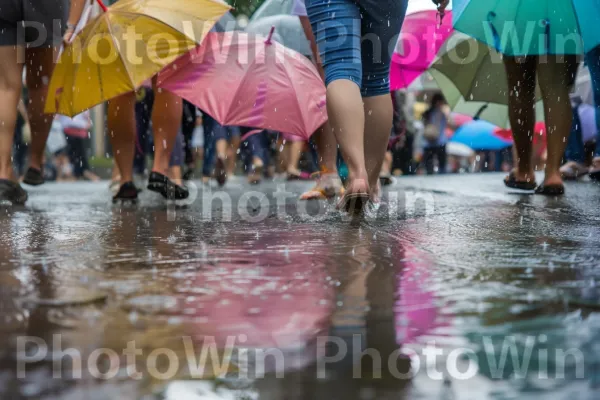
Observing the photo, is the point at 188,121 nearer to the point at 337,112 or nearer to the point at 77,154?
the point at 337,112

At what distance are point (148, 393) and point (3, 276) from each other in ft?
3.90

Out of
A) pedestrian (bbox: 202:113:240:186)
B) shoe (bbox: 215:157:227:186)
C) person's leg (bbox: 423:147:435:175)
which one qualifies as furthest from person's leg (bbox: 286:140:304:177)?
person's leg (bbox: 423:147:435:175)

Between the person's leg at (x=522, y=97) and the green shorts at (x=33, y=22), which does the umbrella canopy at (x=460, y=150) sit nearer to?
the person's leg at (x=522, y=97)

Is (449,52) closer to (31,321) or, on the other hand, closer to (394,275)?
(394,275)

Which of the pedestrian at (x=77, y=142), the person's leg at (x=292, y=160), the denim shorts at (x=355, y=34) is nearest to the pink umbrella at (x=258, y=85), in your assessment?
the denim shorts at (x=355, y=34)

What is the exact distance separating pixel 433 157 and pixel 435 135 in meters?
0.49

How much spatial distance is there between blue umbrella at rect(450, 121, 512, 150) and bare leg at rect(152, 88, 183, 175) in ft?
35.9

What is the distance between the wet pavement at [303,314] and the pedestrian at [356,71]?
0.56m

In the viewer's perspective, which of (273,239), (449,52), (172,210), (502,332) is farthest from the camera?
(449,52)

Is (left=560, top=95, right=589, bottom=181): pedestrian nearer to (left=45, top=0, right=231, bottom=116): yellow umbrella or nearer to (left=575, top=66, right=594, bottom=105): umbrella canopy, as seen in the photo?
(left=575, top=66, right=594, bottom=105): umbrella canopy

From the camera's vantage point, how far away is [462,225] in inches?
146

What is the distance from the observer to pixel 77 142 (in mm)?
15625

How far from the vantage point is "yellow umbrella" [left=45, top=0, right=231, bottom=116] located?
5234 mm

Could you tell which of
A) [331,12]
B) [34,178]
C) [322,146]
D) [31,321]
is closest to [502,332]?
[31,321]
